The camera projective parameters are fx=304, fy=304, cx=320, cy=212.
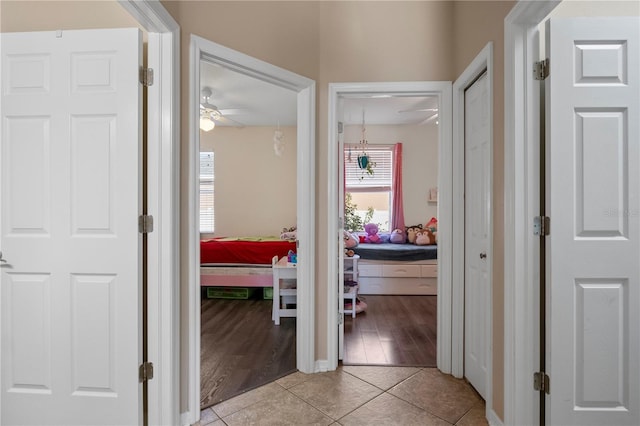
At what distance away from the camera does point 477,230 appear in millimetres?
1952

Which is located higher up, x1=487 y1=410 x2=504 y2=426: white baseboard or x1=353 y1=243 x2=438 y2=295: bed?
x1=353 y1=243 x2=438 y2=295: bed

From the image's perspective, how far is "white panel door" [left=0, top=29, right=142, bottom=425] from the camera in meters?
1.52

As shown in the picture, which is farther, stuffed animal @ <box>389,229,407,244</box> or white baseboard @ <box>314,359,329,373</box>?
stuffed animal @ <box>389,229,407,244</box>

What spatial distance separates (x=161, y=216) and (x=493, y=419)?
6.80 feet

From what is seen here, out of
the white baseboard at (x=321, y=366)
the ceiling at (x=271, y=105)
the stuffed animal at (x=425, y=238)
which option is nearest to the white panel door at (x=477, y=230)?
the white baseboard at (x=321, y=366)

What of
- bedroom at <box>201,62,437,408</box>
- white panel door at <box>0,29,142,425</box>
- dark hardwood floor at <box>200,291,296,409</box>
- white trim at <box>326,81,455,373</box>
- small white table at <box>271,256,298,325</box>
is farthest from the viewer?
bedroom at <box>201,62,437,408</box>

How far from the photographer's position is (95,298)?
1.55 metres

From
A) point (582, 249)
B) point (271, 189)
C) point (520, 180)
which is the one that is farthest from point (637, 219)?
point (271, 189)

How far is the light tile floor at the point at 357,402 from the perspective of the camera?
1718mm

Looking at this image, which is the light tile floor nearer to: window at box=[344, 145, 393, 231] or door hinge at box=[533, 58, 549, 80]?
door hinge at box=[533, 58, 549, 80]

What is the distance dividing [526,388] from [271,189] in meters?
4.77

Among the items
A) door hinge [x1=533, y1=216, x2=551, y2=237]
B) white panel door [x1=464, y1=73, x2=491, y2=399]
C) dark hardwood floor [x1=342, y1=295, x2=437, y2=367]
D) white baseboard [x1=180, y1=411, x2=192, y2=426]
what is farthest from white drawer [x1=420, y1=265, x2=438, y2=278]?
white baseboard [x1=180, y1=411, x2=192, y2=426]

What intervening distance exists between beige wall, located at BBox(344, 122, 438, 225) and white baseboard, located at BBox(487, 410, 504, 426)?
3806 mm

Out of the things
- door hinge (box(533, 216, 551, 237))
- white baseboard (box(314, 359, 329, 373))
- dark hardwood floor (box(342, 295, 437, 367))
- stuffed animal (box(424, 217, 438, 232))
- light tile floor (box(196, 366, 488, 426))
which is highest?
door hinge (box(533, 216, 551, 237))
